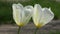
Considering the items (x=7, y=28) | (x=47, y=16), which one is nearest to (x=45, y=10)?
(x=47, y=16)

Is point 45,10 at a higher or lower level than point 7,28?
higher

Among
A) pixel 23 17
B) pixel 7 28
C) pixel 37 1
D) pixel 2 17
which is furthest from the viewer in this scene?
pixel 2 17

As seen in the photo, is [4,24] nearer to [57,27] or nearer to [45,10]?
[57,27]

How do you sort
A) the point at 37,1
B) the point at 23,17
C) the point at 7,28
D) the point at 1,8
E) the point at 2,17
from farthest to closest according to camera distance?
1. the point at 1,8
2. the point at 2,17
3. the point at 7,28
4. the point at 37,1
5. the point at 23,17

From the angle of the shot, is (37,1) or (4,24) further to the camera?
(4,24)

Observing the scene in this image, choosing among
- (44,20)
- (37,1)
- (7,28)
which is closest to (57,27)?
(7,28)

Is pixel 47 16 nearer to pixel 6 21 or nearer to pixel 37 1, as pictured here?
pixel 37 1
